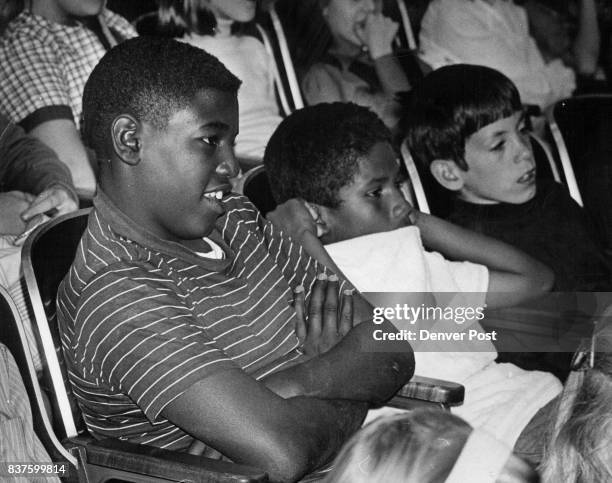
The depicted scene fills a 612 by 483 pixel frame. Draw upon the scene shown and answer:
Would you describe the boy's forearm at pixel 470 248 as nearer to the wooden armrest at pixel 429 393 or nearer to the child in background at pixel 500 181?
the child in background at pixel 500 181

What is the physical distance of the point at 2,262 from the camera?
132 centimetres

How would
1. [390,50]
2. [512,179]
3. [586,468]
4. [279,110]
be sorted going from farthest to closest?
[390,50] < [279,110] < [512,179] < [586,468]

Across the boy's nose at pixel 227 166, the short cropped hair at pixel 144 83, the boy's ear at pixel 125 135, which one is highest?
the short cropped hair at pixel 144 83

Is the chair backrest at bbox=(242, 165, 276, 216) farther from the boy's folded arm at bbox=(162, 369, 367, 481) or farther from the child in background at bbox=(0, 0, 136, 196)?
the boy's folded arm at bbox=(162, 369, 367, 481)

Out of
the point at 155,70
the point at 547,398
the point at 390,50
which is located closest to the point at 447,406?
the point at 547,398

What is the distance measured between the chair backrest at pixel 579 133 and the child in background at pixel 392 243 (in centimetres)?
45

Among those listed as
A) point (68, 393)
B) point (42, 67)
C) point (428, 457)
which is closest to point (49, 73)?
point (42, 67)

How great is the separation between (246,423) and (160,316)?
0.15 metres

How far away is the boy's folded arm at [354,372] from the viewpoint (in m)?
1.05

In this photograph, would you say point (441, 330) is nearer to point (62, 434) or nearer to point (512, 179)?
point (512, 179)

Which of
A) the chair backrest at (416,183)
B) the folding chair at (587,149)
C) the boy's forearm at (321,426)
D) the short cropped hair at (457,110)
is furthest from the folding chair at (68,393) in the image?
the folding chair at (587,149)

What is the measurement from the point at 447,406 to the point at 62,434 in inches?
19.5

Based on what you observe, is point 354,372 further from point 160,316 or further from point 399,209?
point 399,209

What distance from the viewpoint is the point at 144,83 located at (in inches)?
42.1
